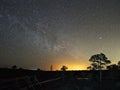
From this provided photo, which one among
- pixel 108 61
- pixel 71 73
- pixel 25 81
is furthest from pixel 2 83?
pixel 108 61

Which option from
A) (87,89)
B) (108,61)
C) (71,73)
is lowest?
(87,89)

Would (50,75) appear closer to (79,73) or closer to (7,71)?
(79,73)

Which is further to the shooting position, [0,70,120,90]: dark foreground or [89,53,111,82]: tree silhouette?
[89,53,111,82]: tree silhouette

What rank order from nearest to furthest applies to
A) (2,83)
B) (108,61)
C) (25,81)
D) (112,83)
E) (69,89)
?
(2,83), (25,81), (69,89), (112,83), (108,61)

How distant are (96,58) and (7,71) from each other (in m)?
35.8

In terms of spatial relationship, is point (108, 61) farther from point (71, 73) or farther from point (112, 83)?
point (112, 83)

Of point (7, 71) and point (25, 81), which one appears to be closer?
point (25, 81)

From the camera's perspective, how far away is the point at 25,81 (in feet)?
37.4

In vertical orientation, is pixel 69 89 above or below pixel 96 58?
below

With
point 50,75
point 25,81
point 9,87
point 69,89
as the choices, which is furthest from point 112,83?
point 9,87

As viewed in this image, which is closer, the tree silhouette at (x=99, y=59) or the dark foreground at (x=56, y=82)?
the dark foreground at (x=56, y=82)

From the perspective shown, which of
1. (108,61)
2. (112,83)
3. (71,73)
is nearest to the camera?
(112,83)

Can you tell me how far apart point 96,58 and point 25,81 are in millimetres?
40964

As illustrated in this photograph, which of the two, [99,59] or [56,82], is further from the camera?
[99,59]
